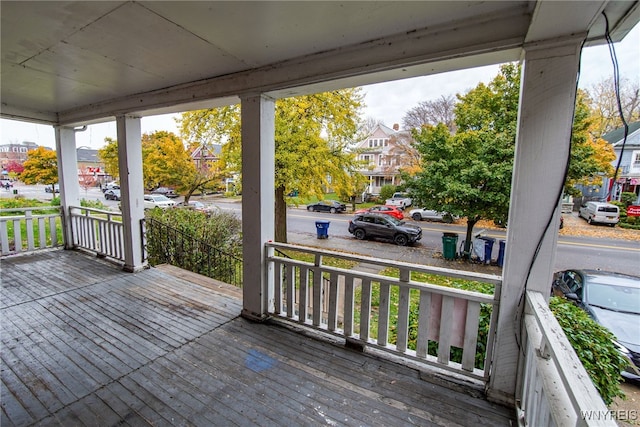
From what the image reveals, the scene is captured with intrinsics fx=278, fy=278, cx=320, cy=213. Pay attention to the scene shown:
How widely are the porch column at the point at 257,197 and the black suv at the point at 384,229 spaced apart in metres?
7.29

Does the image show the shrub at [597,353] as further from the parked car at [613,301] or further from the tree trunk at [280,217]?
the tree trunk at [280,217]

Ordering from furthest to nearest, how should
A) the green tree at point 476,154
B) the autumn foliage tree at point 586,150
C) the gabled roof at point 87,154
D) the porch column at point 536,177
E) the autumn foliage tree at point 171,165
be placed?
the gabled roof at point 87,154
the autumn foliage tree at point 171,165
the green tree at point 476,154
the autumn foliage tree at point 586,150
the porch column at point 536,177

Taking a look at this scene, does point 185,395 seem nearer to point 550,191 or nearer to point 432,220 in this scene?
point 550,191

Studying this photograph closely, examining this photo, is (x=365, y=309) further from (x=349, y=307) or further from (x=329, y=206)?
(x=329, y=206)

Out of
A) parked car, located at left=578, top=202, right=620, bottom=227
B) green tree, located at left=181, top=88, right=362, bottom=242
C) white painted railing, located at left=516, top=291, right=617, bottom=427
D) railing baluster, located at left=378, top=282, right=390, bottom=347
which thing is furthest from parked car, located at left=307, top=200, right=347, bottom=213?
white painted railing, located at left=516, top=291, right=617, bottom=427

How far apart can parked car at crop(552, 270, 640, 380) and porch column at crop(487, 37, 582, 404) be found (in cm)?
196

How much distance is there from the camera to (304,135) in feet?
20.4

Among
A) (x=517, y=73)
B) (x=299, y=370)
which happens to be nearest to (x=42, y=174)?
(x=299, y=370)

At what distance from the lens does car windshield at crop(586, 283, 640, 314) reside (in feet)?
10.2

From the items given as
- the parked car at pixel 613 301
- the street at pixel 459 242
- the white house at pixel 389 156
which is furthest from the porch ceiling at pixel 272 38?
the white house at pixel 389 156

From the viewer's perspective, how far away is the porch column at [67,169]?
15.9 feet

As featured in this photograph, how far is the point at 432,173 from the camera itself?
23.4 feet

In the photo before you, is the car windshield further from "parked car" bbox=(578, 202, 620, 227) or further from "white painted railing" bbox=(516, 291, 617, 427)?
"parked car" bbox=(578, 202, 620, 227)

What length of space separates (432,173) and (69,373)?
286 inches
